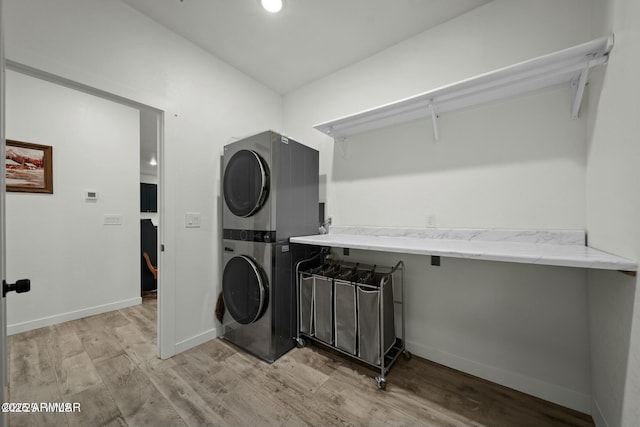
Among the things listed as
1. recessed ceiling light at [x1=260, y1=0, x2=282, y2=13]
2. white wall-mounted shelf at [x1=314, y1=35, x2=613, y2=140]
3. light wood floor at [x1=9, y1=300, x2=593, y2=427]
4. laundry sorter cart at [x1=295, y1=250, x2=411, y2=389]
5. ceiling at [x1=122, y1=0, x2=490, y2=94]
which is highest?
ceiling at [x1=122, y1=0, x2=490, y2=94]

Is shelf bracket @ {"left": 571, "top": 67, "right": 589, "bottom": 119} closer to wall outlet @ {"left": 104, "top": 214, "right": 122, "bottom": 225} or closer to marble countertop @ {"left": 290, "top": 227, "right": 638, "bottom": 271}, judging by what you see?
marble countertop @ {"left": 290, "top": 227, "right": 638, "bottom": 271}

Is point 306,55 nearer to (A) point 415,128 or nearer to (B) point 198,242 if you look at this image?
(A) point 415,128

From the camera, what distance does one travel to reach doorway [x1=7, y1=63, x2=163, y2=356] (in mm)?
2320

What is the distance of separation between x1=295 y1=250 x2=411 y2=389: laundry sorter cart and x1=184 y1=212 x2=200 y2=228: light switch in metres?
0.97

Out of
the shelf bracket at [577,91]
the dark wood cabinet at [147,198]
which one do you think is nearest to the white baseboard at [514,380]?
the shelf bracket at [577,91]

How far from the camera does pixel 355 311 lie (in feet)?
5.39

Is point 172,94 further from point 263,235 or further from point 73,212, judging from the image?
point 73,212

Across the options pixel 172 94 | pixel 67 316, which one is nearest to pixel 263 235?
pixel 172 94

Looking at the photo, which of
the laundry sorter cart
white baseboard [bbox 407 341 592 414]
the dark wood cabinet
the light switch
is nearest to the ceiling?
the light switch

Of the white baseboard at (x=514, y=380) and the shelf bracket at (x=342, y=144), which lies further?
the shelf bracket at (x=342, y=144)

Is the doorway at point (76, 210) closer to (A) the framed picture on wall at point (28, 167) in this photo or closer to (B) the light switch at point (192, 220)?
(A) the framed picture on wall at point (28, 167)

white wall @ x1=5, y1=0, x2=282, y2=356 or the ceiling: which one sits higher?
the ceiling

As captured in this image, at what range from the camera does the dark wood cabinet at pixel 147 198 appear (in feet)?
16.1

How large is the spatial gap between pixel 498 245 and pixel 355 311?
3.20 ft
